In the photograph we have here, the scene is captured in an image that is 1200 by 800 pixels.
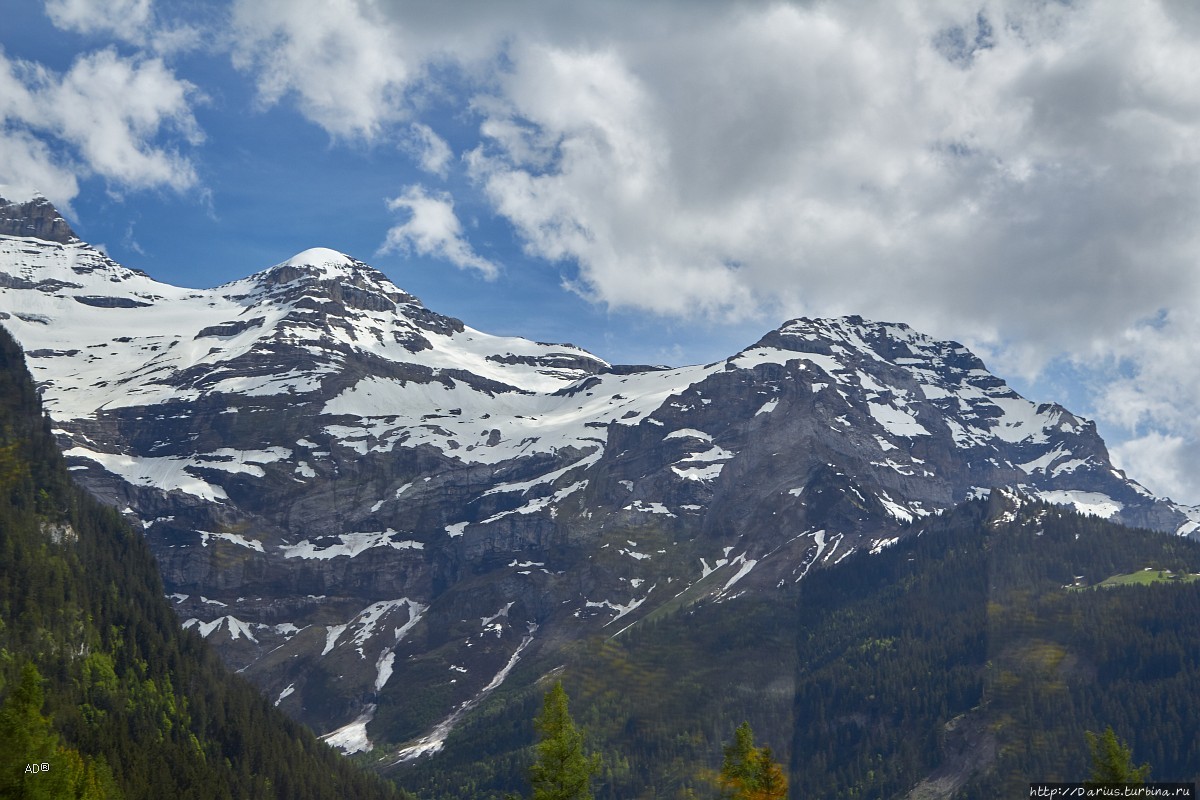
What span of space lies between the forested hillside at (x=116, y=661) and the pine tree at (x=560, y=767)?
6591 cm

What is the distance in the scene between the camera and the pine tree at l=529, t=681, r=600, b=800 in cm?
5881

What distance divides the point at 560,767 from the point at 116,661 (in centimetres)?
11802

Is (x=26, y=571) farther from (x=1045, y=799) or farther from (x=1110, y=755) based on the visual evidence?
(x=1110, y=755)

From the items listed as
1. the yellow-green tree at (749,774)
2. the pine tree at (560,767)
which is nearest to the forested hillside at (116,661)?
the pine tree at (560,767)

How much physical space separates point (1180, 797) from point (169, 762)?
354 ft

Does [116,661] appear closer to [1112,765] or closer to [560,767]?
[560,767]

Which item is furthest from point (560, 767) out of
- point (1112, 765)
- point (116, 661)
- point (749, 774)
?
point (116, 661)

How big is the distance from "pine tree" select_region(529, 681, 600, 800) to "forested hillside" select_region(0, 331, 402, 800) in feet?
216

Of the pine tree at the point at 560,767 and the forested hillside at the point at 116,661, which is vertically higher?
the forested hillside at the point at 116,661

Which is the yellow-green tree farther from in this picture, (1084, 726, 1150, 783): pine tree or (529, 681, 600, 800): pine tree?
(1084, 726, 1150, 783): pine tree

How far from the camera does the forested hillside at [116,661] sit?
132250mm

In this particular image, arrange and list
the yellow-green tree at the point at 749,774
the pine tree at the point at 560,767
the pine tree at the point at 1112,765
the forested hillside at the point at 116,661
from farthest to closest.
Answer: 1. the forested hillside at the point at 116,661
2. the yellow-green tree at the point at 749,774
3. the pine tree at the point at 560,767
4. the pine tree at the point at 1112,765

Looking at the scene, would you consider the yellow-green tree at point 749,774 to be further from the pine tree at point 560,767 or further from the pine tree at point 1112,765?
the pine tree at point 1112,765

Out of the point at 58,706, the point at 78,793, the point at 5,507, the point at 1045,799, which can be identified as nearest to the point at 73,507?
the point at 5,507
